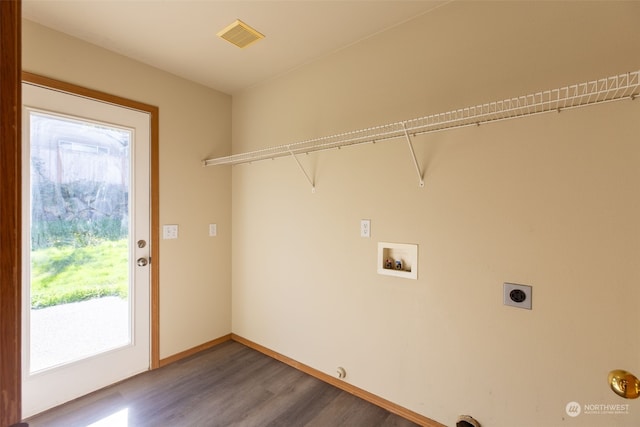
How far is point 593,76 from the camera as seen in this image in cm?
133

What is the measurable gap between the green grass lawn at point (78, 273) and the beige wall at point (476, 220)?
4.51ft

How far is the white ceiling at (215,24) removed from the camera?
1.74m

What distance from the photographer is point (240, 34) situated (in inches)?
78.0

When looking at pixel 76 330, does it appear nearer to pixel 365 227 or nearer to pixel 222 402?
pixel 222 402

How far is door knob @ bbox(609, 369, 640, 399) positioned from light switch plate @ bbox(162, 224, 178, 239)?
2.81m

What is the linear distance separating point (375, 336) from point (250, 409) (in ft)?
3.31

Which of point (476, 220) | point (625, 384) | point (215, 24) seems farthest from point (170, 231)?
point (625, 384)

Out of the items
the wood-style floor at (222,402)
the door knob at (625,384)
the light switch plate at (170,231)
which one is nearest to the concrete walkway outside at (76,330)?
the wood-style floor at (222,402)

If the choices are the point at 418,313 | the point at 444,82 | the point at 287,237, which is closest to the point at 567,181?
the point at 444,82

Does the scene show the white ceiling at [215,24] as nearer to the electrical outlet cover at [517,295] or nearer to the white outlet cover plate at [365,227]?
the white outlet cover plate at [365,227]

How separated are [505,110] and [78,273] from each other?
291 cm

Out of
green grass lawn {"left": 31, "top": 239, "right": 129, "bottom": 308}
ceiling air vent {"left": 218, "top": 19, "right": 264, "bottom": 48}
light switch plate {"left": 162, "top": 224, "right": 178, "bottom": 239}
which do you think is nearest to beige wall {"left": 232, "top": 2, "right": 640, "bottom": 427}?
ceiling air vent {"left": 218, "top": 19, "right": 264, "bottom": 48}

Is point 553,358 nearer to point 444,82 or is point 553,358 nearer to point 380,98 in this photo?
point 444,82

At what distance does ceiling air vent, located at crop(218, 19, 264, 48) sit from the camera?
74.8 inches
